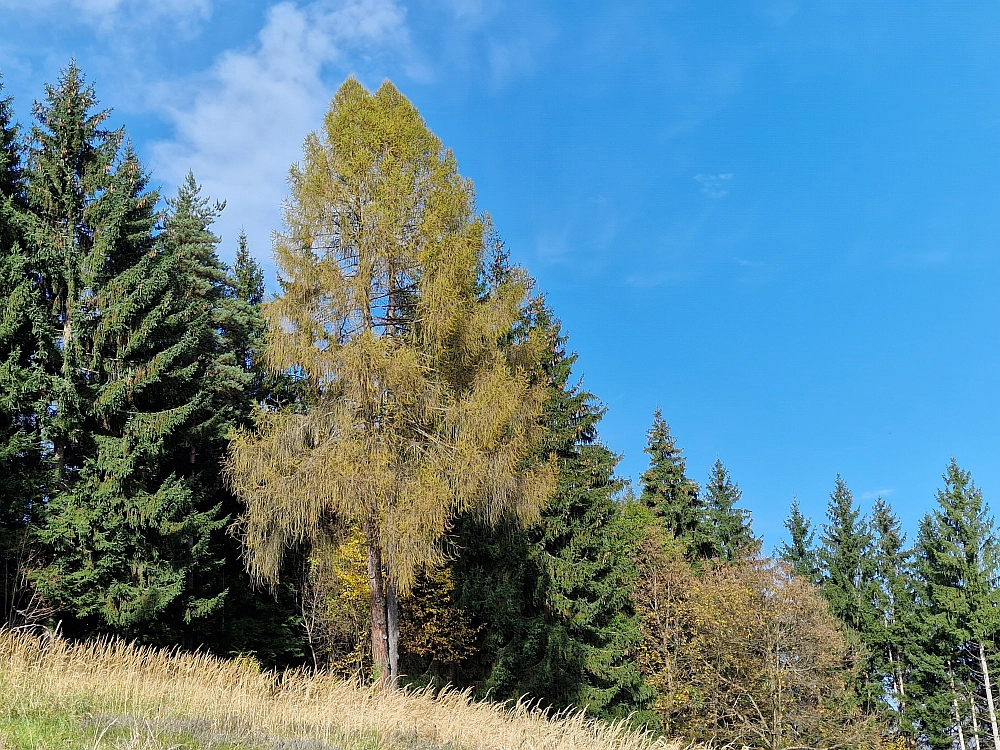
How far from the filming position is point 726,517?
35.7 meters

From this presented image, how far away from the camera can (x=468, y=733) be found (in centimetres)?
684

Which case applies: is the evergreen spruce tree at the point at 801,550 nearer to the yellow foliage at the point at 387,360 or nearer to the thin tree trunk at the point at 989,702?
the thin tree trunk at the point at 989,702

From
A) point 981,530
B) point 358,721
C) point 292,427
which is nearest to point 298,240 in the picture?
point 292,427

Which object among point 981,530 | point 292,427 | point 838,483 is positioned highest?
point 838,483

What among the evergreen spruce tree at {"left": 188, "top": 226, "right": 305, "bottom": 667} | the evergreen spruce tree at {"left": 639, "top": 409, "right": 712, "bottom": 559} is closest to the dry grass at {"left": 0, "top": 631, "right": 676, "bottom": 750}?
the evergreen spruce tree at {"left": 188, "top": 226, "right": 305, "bottom": 667}

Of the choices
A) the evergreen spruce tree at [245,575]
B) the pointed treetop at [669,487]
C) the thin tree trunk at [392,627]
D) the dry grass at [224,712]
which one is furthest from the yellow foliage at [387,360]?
the pointed treetop at [669,487]

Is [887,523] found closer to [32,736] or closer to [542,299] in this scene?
[542,299]

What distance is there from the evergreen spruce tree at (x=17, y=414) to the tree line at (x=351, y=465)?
0.07 meters

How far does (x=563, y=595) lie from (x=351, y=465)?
30.6 feet

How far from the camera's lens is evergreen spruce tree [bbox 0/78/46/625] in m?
13.9

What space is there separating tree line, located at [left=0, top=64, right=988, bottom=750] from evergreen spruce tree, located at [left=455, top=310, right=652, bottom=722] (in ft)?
0.27

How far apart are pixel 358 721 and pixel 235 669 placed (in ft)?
10.1

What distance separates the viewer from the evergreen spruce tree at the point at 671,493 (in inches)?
1207

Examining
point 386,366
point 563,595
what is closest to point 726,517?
point 563,595
